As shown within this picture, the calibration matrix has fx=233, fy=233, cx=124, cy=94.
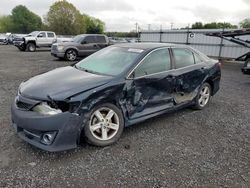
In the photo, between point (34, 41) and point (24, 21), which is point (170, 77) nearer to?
point (34, 41)

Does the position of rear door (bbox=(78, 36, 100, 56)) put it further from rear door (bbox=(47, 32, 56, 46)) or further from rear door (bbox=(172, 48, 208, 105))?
rear door (bbox=(172, 48, 208, 105))

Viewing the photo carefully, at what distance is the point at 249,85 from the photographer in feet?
27.0

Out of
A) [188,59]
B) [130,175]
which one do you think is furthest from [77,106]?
[188,59]

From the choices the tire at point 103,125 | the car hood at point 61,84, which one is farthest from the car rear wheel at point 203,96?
the car hood at point 61,84

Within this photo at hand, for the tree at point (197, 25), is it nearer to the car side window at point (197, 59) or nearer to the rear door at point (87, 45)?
the rear door at point (87, 45)

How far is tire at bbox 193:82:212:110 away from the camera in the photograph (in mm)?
5113

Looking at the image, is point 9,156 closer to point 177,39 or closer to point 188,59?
point 188,59

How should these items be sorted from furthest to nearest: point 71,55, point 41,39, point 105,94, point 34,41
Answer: point 41,39
point 34,41
point 71,55
point 105,94

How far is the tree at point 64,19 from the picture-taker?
180 ft

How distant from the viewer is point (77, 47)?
14188 millimetres

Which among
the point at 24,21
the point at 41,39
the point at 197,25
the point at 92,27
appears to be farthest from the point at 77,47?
the point at 24,21

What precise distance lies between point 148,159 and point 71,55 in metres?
11.9

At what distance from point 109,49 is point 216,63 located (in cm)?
263

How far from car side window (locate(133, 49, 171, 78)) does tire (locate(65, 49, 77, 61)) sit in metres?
10.5
